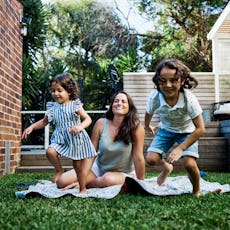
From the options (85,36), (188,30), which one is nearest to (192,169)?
(188,30)

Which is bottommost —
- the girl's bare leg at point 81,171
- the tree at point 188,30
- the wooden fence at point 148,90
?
the girl's bare leg at point 81,171

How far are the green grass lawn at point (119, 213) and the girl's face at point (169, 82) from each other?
2.27ft

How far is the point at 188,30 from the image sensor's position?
15625mm

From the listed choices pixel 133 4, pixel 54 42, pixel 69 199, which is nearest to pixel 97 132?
pixel 69 199

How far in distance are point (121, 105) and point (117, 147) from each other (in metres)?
0.35

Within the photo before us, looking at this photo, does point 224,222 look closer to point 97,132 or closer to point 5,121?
point 97,132

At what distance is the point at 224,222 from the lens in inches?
71.7

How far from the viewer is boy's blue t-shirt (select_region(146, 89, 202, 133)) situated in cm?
281

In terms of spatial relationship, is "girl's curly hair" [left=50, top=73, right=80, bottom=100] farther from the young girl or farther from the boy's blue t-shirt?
the boy's blue t-shirt

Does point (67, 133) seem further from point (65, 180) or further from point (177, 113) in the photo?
point (177, 113)

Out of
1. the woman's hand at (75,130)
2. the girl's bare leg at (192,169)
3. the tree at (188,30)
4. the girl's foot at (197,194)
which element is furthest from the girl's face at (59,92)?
the tree at (188,30)

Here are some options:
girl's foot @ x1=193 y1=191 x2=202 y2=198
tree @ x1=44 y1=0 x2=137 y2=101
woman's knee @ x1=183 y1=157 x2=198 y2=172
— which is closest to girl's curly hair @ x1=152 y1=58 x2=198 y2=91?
woman's knee @ x1=183 y1=157 x2=198 y2=172

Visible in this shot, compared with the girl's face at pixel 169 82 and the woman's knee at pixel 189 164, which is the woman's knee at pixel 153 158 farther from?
the girl's face at pixel 169 82

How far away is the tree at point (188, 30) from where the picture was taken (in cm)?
1540
